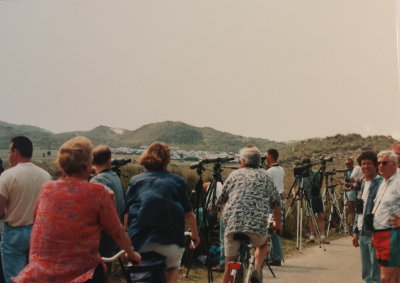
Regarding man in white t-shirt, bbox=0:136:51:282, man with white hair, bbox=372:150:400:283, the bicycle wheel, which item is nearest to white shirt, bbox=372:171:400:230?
man with white hair, bbox=372:150:400:283

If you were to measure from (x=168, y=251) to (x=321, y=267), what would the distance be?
508cm

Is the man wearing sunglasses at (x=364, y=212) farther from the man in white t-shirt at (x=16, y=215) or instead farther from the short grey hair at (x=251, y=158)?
the man in white t-shirt at (x=16, y=215)

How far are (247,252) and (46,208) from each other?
2840 mm

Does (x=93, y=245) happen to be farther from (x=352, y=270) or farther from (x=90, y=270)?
(x=352, y=270)

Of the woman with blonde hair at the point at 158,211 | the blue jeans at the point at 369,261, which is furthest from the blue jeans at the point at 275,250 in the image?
the woman with blonde hair at the point at 158,211

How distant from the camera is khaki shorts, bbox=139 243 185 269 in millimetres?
4266

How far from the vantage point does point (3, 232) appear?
5227 millimetres

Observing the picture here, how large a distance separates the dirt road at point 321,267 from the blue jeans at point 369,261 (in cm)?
152

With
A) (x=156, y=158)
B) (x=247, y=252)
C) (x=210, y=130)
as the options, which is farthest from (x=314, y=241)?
(x=210, y=130)

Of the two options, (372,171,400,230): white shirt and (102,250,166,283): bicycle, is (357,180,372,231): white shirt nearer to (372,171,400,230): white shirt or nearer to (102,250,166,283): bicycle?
(372,171,400,230): white shirt

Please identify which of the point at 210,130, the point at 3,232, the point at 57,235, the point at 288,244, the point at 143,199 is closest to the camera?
the point at 57,235

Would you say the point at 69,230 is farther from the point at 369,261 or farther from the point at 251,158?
the point at 369,261

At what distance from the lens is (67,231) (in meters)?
3.16

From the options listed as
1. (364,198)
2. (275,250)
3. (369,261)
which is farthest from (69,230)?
(275,250)
